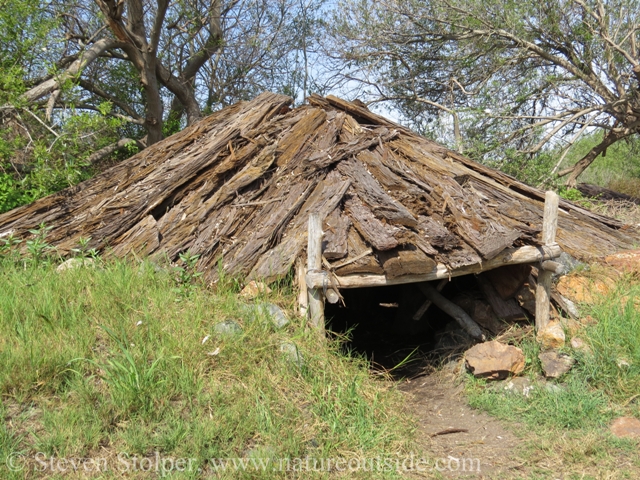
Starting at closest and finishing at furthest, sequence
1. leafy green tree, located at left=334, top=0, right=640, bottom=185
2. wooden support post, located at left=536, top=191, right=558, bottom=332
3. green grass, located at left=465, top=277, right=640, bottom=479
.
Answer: green grass, located at left=465, top=277, right=640, bottom=479, wooden support post, located at left=536, top=191, right=558, bottom=332, leafy green tree, located at left=334, top=0, right=640, bottom=185

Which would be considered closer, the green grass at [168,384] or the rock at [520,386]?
the green grass at [168,384]

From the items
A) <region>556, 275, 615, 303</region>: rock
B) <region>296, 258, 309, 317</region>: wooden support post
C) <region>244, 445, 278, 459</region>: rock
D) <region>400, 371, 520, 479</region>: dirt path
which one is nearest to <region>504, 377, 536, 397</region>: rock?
<region>400, 371, 520, 479</region>: dirt path

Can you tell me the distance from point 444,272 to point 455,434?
4.73ft

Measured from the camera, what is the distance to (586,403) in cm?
509

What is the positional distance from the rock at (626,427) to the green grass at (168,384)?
1703 mm

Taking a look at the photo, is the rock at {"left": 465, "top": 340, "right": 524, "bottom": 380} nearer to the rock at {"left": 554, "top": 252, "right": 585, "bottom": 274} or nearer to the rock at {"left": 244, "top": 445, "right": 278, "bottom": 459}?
the rock at {"left": 554, "top": 252, "right": 585, "bottom": 274}

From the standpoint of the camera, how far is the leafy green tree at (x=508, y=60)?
34.6 ft

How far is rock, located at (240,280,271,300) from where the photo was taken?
536 cm

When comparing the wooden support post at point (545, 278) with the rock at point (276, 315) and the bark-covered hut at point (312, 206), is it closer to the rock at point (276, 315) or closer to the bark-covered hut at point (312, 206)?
the bark-covered hut at point (312, 206)

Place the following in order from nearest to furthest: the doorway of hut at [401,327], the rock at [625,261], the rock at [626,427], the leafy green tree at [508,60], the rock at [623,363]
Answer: the rock at [626,427] → the rock at [623,363] → the doorway of hut at [401,327] → the rock at [625,261] → the leafy green tree at [508,60]

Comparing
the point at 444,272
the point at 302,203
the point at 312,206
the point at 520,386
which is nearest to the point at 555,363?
the point at 520,386

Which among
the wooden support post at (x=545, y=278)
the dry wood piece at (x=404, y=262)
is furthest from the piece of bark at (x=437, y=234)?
the wooden support post at (x=545, y=278)

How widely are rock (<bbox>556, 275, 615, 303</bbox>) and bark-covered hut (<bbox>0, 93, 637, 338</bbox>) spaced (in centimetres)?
50

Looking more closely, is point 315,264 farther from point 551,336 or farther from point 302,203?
point 551,336
